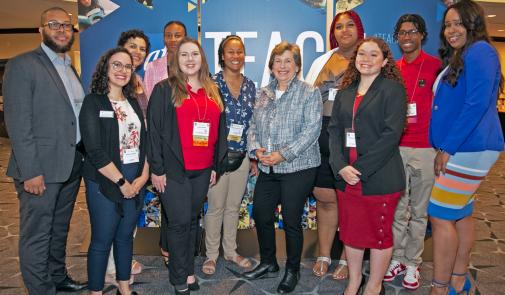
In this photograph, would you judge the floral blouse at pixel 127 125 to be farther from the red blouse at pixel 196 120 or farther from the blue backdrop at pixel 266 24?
the blue backdrop at pixel 266 24

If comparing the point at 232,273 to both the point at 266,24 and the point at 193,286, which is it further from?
the point at 266,24

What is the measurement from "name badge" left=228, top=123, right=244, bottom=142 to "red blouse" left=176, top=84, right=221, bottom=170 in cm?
38

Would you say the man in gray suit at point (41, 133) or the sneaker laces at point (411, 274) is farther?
the sneaker laces at point (411, 274)

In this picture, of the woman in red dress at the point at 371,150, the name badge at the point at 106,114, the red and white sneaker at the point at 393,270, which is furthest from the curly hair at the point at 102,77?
the red and white sneaker at the point at 393,270

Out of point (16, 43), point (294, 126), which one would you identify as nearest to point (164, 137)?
point (294, 126)

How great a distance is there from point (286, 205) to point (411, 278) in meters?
1.11

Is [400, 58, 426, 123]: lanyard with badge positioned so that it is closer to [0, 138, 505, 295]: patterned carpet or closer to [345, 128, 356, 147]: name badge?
[345, 128, 356, 147]: name badge

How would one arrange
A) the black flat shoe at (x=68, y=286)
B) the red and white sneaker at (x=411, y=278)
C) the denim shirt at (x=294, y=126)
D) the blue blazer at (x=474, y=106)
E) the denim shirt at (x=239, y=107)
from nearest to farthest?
the blue blazer at (x=474, y=106) → the denim shirt at (x=294, y=126) → the black flat shoe at (x=68, y=286) → the red and white sneaker at (x=411, y=278) → the denim shirt at (x=239, y=107)

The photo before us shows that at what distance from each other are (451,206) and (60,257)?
2557mm

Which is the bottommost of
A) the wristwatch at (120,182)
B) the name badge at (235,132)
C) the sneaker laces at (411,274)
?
the sneaker laces at (411,274)

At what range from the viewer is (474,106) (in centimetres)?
215

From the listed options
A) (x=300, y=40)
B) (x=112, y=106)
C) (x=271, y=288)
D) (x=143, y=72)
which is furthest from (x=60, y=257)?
(x=300, y=40)

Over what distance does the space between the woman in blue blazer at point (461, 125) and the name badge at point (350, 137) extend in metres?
0.49

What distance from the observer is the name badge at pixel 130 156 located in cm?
236
